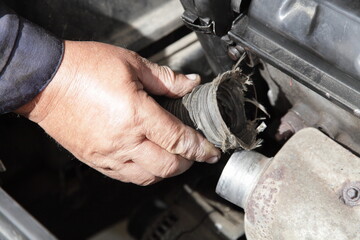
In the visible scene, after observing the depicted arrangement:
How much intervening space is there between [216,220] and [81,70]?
585mm

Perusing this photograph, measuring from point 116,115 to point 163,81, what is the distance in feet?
0.45

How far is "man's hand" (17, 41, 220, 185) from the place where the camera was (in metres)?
0.92

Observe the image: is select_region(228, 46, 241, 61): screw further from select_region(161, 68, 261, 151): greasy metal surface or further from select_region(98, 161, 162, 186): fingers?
select_region(98, 161, 162, 186): fingers

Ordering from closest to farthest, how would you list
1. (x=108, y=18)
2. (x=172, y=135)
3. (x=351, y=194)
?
(x=351, y=194)
(x=172, y=135)
(x=108, y=18)

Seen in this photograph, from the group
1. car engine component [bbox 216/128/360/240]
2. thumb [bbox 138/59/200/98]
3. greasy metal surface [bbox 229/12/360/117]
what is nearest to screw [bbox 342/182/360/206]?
car engine component [bbox 216/128/360/240]

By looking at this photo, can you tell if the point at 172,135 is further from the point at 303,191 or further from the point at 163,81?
the point at 303,191

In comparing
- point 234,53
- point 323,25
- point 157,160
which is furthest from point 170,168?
point 323,25

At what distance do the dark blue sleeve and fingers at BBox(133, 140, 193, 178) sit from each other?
0.22 meters

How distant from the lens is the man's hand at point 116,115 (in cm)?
92

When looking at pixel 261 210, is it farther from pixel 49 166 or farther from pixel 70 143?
pixel 49 166

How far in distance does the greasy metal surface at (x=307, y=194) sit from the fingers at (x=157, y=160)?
16 centimetres

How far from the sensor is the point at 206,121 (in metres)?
0.94

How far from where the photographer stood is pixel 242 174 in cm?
95

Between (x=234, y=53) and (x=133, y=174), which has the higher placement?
(x=234, y=53)
